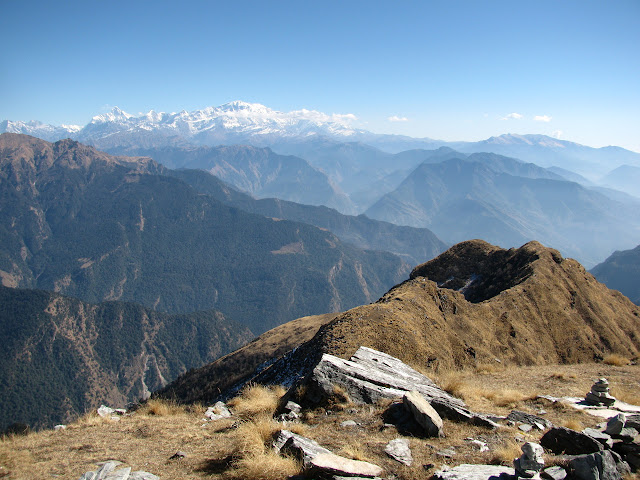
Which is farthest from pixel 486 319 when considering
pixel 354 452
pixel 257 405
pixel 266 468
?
pixel 266 468

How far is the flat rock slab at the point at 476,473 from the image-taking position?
8.39 metres

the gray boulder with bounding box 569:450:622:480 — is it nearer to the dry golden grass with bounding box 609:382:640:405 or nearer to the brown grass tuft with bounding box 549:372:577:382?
the dry golden grass with bounding box 609:382:640:405

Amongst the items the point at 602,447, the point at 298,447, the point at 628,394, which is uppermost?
the point at 602,447

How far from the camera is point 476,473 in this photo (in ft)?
28.2

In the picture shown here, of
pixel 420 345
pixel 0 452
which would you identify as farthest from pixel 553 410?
pixel 0 452

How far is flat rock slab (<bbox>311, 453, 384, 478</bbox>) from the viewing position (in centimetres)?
824

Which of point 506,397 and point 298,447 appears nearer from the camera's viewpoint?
point 298,447

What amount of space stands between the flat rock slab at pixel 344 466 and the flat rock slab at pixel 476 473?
1.45 meters

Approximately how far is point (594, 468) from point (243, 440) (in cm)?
855

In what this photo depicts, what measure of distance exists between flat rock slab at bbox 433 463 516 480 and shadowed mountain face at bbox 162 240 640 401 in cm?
1339

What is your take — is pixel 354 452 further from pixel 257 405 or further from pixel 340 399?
pixel 257 405

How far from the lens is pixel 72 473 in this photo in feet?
32.0

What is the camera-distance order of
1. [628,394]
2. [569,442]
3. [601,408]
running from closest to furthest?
[569,442]
[601,408]
[628,394]

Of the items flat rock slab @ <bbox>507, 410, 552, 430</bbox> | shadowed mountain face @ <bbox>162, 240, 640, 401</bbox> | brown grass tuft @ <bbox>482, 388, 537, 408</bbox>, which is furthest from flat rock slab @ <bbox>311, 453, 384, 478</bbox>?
shadowed mountain face @ <bbox>162, 240, 640, 401</bbox>
